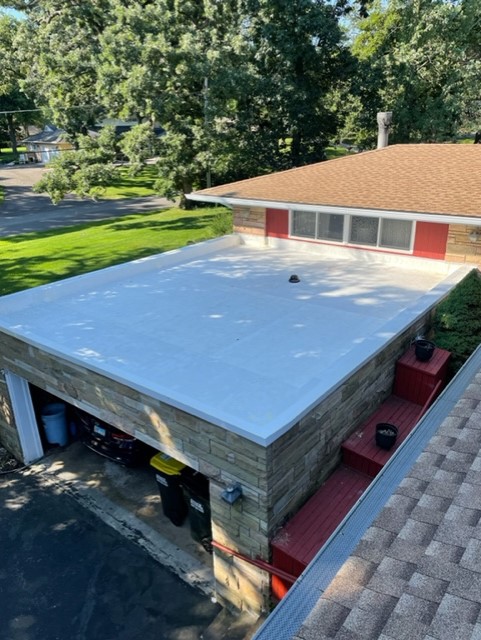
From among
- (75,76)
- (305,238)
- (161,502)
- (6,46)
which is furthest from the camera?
(6,46)

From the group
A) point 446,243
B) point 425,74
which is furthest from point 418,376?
point 425,74

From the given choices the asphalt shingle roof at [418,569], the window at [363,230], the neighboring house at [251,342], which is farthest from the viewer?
the window at [363,230]

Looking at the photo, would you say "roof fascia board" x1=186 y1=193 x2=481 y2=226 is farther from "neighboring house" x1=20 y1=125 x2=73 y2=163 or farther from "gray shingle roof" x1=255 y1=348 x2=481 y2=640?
"neighboring house" x1=20 y1=125 x2=73 y2=163

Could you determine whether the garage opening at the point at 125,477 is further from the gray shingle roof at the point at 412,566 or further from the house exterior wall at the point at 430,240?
the house exterior wall at the point at 430,240

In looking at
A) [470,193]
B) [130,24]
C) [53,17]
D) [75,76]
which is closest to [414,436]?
[470,193]

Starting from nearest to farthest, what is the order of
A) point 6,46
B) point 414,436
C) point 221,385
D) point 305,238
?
point 414,436, point 221,385, point 305,238, point 6,46

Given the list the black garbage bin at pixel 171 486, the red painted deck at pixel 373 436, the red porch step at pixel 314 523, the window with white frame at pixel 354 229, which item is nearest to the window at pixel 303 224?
the window with white frame at pixel 354 229

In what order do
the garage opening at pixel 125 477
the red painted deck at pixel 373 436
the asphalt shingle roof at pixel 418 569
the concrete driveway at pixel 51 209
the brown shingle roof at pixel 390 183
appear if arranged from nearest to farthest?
1. the asphalt shingle roof at pixel 418 569
2. the red painted deck at pixel 373 436
3. the garage opening at pixel 125 477
4. the brown shingle roof at pixel 390 183
5. the concrete driveway at pixel 51 209

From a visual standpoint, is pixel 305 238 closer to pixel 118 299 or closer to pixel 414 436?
pixel 118 299

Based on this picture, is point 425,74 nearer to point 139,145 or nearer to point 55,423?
point 139,145
